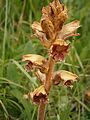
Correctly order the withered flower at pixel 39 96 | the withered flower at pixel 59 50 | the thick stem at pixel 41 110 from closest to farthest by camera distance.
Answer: the withered flower at pixel 59 50 → the withered flower at pixel 39 96 → the thick stem at pixel 41 110

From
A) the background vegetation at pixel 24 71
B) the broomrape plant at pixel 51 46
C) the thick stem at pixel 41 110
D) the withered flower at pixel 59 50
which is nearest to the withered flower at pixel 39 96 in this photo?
the broomrape plant at pixel 51 46

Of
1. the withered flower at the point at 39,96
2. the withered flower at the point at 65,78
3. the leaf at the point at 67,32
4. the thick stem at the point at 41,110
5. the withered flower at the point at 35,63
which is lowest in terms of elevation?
the thick stem at the point at 41,110

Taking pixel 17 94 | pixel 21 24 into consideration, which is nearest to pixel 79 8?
pixel 21 24

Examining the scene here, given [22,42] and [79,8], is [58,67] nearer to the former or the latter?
[22,42]

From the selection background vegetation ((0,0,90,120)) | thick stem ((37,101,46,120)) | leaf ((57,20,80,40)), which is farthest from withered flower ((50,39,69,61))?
background vegetation ((0,0,90,120))

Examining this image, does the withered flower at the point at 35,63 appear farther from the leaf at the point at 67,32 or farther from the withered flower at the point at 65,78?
the leaf at the point at 67,32

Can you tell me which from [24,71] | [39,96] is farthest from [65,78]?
[24,71]

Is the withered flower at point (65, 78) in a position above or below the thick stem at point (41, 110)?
above
